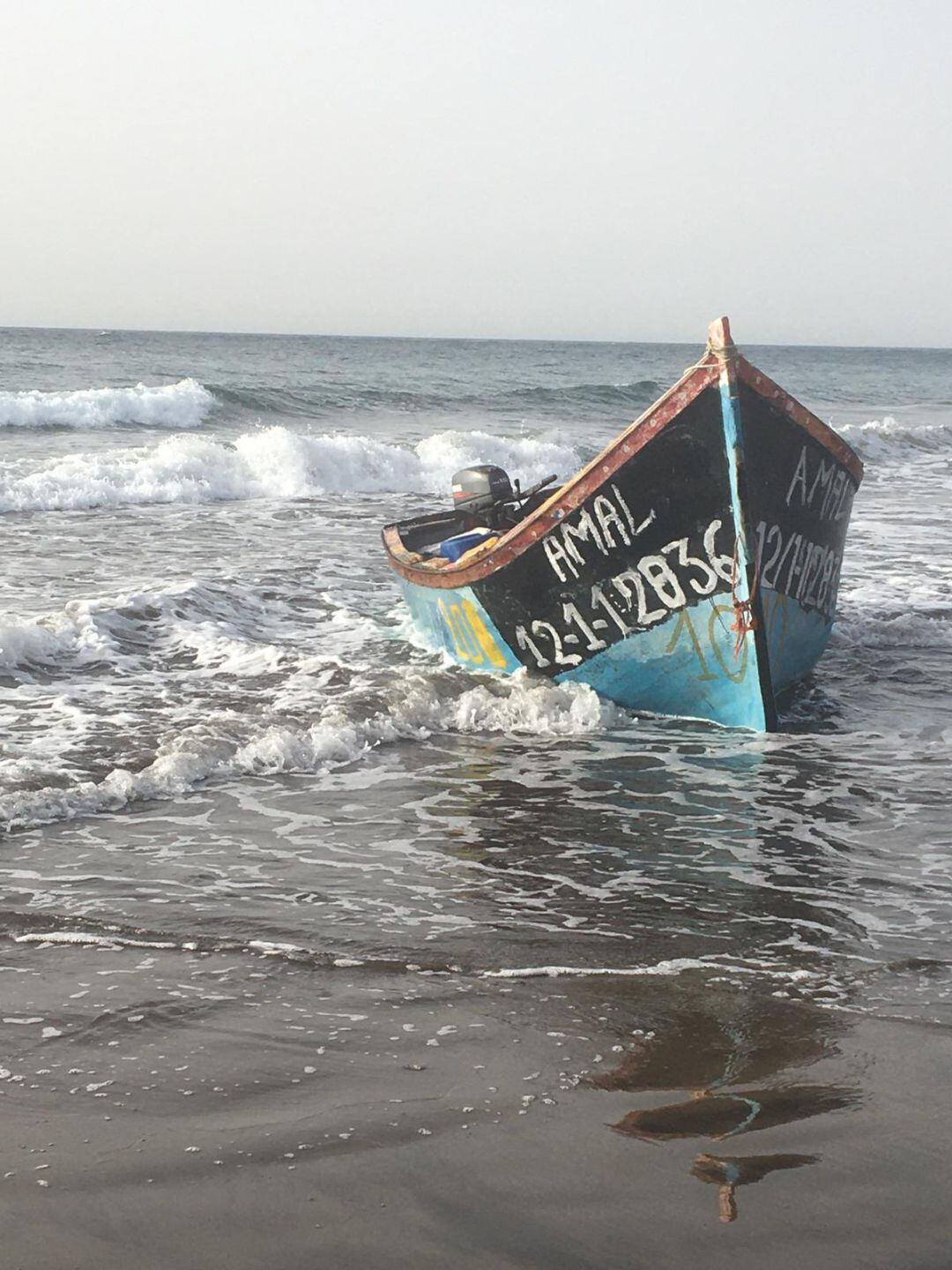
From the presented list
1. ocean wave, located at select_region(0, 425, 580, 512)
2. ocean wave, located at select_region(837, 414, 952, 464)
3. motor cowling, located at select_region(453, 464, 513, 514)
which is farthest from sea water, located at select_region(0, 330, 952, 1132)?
ocean wave, located at select_region(837, 414, 952, 464)

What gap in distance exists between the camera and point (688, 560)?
7309 mm

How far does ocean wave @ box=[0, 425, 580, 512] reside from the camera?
18469 millimetres

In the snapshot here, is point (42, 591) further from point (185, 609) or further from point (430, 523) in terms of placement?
point (430, 523)

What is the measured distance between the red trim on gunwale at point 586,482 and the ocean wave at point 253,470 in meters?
10.8

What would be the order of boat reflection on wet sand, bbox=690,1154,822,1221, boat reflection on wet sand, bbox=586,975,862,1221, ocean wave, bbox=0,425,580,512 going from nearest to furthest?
boat reflection on wet sand, bbox=690,1154,822,1221
boat reflection on wet sand, bbox=586,975,862,1221
ocean wave, bbox=0,425,580,512

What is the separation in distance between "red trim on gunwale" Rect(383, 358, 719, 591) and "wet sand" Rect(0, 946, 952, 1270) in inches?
141

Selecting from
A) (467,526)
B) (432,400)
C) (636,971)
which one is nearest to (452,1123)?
(636,971)

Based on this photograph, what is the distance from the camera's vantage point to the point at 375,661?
9266 millimetres

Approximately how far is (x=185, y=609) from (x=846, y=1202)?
830 centimetres

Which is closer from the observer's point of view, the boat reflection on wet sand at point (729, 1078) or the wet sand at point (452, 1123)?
the wet sand at point (452, 1123)

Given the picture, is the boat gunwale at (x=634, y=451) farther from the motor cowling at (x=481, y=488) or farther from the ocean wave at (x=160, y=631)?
the ocean wave at (x=160, y=631)

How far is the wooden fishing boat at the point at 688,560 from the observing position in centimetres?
702

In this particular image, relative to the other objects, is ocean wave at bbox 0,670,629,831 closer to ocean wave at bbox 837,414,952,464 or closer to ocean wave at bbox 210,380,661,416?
ocean wave at bbox 837,414,952,464

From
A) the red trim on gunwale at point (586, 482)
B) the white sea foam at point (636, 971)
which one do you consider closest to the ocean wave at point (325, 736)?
the red trim on gunwale at point (586, 482)
